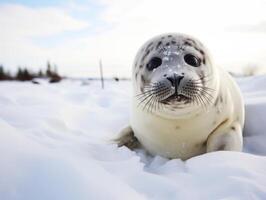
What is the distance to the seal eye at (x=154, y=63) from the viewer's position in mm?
2391

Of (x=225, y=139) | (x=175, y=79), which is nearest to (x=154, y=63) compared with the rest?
(x=175, y=79)

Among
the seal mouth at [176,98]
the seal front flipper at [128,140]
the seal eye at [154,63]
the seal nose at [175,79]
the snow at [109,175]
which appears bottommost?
the seal front flipper at [128,140]

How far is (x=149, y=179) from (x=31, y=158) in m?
0.51

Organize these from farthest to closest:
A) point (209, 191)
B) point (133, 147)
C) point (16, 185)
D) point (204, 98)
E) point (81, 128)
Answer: point (81, 128) < point (133, 147) < point (204, 98) < point (209, 191) < point (16, 185)

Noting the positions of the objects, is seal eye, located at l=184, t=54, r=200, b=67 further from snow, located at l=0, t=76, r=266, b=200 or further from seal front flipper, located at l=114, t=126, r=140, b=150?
seal front flipper, located at l=114, t=126, r=140, b=150

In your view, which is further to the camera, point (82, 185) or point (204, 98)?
point (204, 98)

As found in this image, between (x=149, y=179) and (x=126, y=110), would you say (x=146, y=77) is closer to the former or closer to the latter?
(x=149, y=179)

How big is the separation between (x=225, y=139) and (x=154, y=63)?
650 millimetres

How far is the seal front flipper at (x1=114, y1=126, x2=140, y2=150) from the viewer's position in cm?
279

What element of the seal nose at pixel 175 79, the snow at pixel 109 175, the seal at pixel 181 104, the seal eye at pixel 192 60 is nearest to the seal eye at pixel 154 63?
the seal at pixel 181 104

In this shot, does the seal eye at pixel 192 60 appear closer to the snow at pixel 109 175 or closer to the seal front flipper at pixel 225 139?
the seal front flipper at pixel 225 139

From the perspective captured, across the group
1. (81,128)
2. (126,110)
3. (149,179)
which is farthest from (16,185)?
(126,110)

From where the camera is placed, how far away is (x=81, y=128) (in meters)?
3.42

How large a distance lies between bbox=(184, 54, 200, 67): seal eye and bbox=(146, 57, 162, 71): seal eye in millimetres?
167
